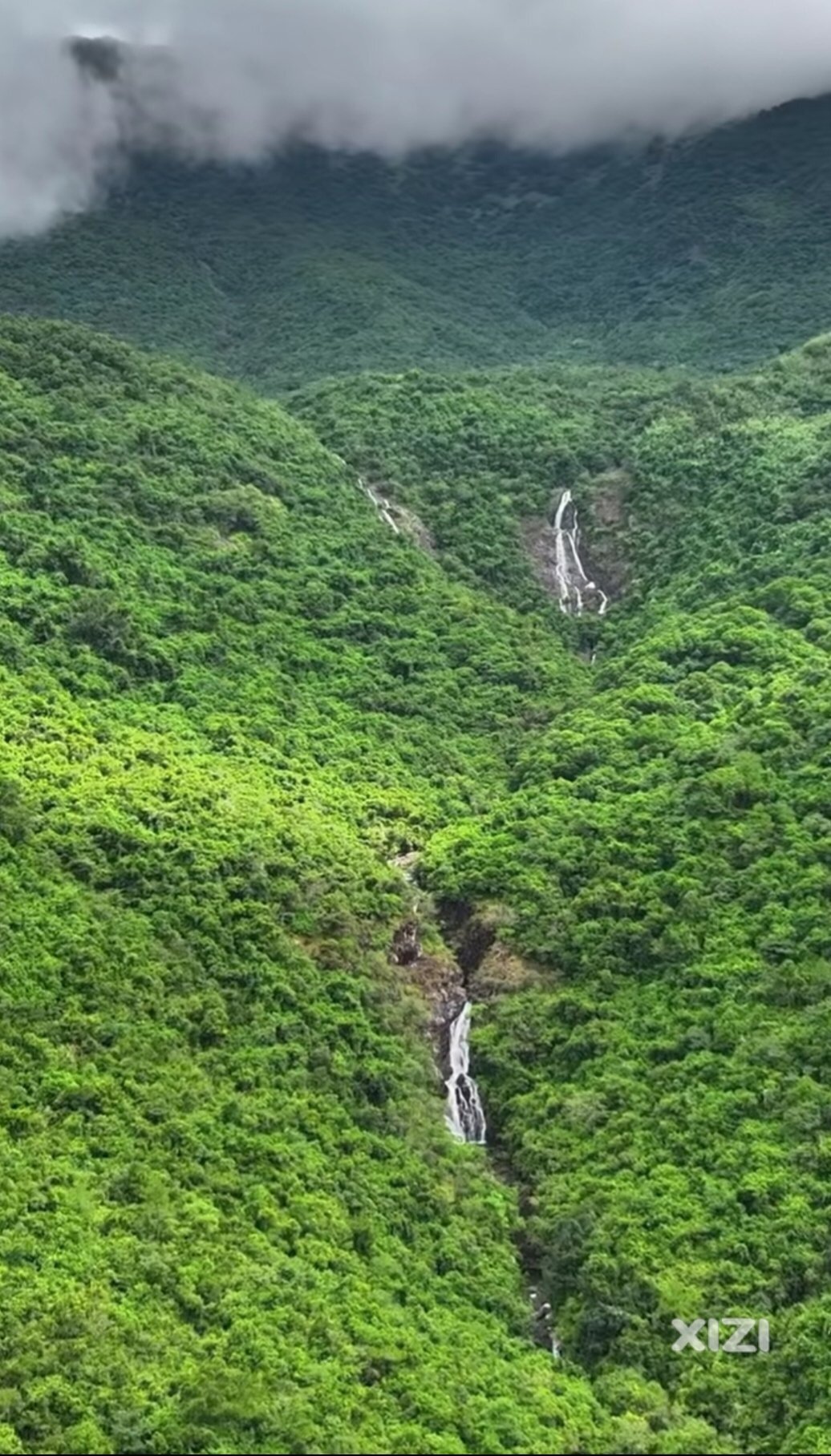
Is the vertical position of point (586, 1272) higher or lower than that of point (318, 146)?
lower

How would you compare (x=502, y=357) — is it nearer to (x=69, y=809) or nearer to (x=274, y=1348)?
(x=69, y=809)

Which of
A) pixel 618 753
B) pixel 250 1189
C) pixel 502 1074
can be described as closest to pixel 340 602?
pixel 618 753

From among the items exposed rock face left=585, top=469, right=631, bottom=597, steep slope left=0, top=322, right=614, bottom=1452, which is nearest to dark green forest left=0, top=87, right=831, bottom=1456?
steep slope left=0, top=322, right=614, bottom=1452

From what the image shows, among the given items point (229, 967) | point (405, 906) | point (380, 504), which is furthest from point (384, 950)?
point (380, 504)

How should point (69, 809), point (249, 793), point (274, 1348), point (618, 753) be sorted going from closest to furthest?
point (274, 1348) → point (69, 809) → point (249, 793) → point (618, 753)

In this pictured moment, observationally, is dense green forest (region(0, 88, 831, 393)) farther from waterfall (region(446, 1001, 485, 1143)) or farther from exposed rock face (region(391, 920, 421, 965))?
waterfall (region(446, 1001, 485, 1143))

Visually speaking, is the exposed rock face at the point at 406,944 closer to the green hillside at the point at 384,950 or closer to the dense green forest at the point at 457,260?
the green hillside at the point at 384,950

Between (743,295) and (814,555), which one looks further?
(743,295)

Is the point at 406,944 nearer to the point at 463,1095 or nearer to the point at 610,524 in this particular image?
the point at 463,1095
